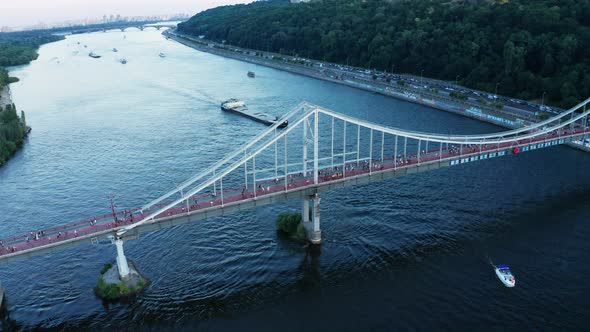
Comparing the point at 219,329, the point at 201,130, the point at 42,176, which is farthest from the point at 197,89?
the point at 219,329

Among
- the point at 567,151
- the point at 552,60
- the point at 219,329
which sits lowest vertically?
the point at 219,329

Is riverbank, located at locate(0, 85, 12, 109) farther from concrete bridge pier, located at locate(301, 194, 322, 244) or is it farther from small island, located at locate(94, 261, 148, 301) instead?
concrete bridge pier, located at locate(301, 194, 322, 244)

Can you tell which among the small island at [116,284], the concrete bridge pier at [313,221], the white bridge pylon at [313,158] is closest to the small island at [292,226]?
the concrete bridge pier at [313,221]

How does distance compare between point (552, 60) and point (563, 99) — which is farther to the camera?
point (552, 60)

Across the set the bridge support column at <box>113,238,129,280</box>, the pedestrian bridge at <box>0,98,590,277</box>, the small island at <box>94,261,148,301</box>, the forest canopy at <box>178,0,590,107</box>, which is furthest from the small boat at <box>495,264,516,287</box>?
the forest canopy at <box>178,0,590,107</box>

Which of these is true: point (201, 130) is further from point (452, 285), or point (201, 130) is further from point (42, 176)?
point (452, 285)

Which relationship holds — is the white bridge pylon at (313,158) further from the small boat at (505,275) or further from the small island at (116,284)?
the small boat at (505,275)

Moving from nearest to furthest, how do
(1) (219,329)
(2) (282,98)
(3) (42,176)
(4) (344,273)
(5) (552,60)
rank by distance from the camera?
(1) (219,329) → (4) (344,273) → (3) (42,176) → (5) (552,60) → (2) (282,98)
